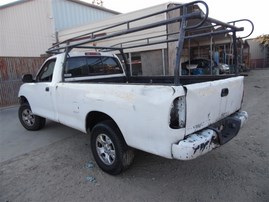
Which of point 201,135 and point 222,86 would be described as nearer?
point 201,135

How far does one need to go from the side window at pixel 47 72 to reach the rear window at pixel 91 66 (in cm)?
39

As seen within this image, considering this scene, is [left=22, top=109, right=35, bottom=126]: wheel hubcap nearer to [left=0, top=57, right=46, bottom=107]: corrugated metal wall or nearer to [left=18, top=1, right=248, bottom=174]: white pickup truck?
[left=18, top=1, right=248, bottom=174]: white pickup truck

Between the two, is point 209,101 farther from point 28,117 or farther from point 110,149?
point 28,117

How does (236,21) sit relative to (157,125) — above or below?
above

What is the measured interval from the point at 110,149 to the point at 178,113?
1.37 m

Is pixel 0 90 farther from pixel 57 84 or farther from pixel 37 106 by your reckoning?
pixel 57 84

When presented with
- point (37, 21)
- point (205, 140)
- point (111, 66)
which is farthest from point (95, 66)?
point (37, 21)

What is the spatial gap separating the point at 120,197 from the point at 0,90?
8.81 metres

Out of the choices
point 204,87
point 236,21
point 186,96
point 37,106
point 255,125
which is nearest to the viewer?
point 186,96

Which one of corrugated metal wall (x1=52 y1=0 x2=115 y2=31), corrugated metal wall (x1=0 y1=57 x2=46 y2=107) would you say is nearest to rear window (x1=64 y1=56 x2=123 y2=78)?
corrugated metal wall (x1=0 y1=57 x2=46 y2=107)

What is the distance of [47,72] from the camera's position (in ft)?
15.5

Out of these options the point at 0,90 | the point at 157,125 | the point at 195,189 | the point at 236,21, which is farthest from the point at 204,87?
the point at 0,90

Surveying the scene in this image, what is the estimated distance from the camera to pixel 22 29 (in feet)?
52.9

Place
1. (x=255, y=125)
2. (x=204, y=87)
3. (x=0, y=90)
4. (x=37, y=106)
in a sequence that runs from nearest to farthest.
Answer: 1. (x=204, y=87)
2. (x=37, y=106)
3. (x=255, y=125)
4. (x=0, y=90)
